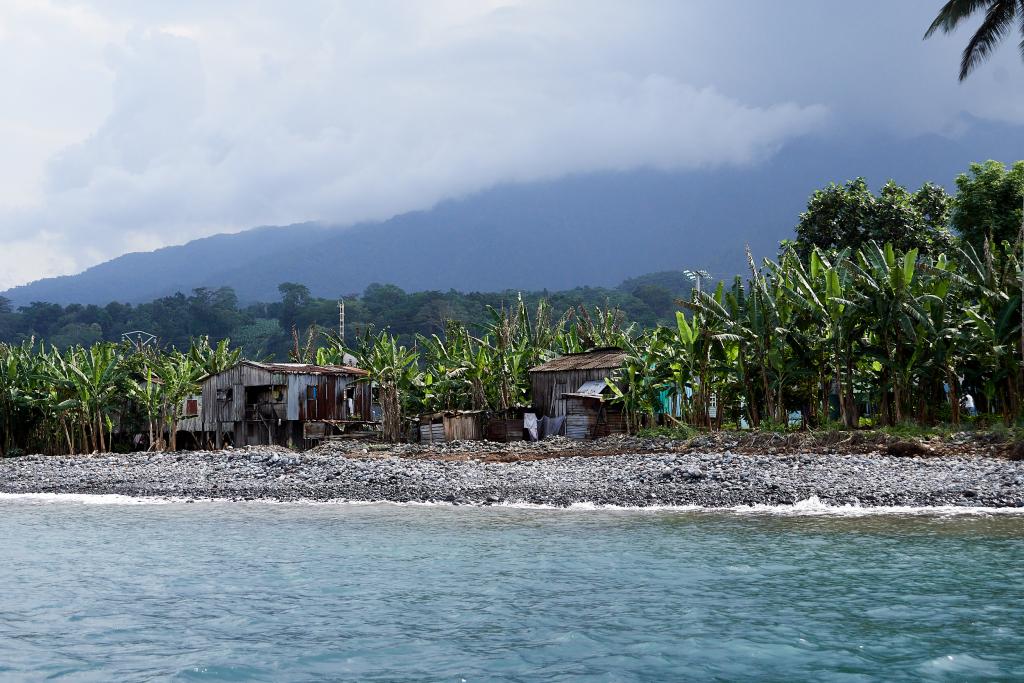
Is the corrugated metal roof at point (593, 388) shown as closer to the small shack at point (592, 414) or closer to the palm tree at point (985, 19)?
the small shack at point (592, 414)

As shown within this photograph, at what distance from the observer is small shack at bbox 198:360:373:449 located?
43594 mm

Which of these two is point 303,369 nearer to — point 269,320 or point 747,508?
point 747,508

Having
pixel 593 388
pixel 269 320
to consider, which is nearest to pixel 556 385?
pixel 593 388

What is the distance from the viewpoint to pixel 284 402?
43.8 metres

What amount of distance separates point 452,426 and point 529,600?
84.1 feet

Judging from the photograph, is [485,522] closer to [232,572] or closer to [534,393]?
[232,572]

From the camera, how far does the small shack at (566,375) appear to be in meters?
38.9

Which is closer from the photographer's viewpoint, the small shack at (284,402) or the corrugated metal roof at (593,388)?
the corrugated metal roof at (593,388)

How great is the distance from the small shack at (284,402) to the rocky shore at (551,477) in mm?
6831

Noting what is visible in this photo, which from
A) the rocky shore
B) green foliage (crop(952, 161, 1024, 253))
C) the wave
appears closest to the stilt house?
the rocky shore

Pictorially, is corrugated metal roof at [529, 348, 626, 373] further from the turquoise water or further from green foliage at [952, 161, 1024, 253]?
the turquoise water

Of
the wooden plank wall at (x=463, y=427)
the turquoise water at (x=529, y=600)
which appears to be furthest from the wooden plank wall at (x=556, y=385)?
the turquoise water at (x=529, y=600)

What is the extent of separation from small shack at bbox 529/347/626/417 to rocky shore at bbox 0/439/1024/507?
455 centimetres

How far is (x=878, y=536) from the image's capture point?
1723cm
